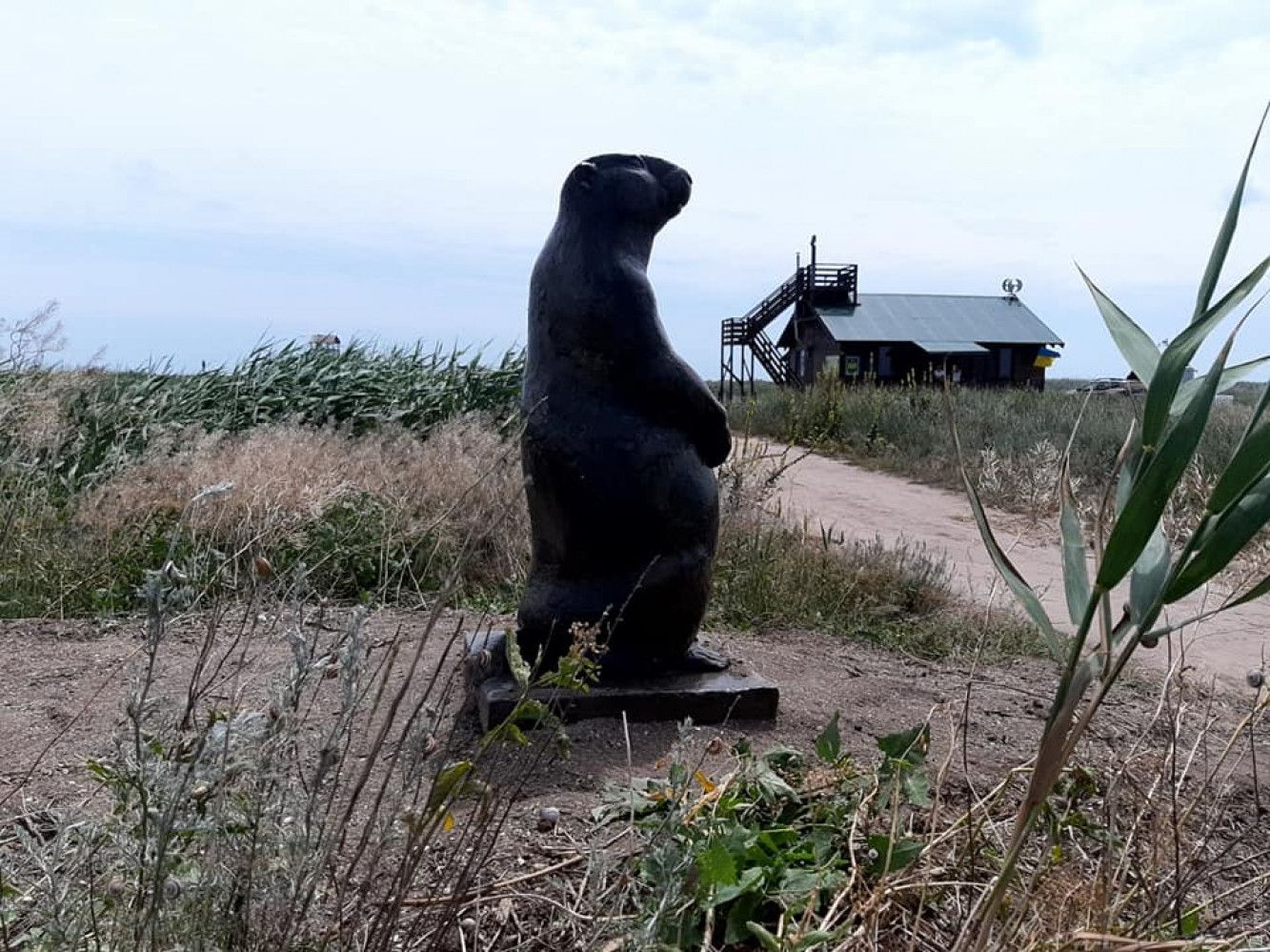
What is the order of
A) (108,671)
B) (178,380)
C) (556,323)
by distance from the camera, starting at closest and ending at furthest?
1. (556,323)
2. (108,671)
3. (178,380)

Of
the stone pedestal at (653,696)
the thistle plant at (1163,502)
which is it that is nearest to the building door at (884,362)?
the stone pedestal at (653,696)

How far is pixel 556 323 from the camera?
3.66 meters

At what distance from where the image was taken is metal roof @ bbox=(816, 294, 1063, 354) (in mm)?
29812

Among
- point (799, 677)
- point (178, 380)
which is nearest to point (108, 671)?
point (799, 677)

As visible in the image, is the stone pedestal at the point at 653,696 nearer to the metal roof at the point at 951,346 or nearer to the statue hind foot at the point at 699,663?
the statue hind foot at the point at 699,663

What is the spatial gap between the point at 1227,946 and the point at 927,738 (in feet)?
3.01

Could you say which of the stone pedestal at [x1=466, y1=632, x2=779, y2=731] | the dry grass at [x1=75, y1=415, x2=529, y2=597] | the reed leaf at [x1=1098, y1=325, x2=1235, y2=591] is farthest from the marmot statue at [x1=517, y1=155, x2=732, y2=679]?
the reed leaf at [x1=1098, y1=325, x2=1235, y2=591]

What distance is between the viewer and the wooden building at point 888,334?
2969 cm

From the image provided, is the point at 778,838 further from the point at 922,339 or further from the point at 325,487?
the point at 922,339

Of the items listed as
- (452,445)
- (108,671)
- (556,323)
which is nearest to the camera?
(556,323)

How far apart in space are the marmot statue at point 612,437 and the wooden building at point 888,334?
82.7 ft

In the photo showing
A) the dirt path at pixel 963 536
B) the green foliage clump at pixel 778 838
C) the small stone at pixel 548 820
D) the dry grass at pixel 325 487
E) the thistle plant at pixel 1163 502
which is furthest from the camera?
the dry grass at pixel 325 487

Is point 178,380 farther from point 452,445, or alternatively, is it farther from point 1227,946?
point 1227,946

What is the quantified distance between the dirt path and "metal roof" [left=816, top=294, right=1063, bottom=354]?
43.7 ft
